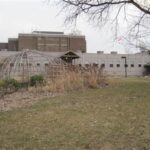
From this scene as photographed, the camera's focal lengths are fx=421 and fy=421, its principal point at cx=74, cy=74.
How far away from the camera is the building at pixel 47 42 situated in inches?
3939

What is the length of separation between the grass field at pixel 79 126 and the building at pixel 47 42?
86354 mm

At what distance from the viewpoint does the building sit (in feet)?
328

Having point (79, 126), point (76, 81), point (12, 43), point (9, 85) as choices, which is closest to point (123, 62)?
point (12, 43)

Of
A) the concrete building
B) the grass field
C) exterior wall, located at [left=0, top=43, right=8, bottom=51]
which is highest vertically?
exterior wall, located at [left=0, top=43, right=8, bottom=51]

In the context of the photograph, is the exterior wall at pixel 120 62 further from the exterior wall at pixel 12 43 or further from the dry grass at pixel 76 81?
the dry grass at pixel 76 81

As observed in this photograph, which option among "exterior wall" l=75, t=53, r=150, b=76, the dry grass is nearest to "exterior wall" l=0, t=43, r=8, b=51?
"exterior wall" l=75, t=53, r=150, b=76

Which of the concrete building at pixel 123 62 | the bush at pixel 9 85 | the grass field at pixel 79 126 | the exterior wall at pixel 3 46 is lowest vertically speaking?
the grass field at pixel 79 126

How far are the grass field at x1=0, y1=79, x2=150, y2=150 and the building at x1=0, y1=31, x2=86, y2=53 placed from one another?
3400 inches

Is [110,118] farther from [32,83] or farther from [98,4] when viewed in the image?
[32,83]

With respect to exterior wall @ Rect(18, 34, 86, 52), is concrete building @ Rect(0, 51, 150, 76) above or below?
below

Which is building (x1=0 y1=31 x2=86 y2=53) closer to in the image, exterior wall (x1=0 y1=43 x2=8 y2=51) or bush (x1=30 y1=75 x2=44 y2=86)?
exterior wall (x1=0 y1=43 x2=8 y2=51)

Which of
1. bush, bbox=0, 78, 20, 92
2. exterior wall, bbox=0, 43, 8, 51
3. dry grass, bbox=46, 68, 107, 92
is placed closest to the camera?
dry grass, bbox=46, 68, 107, 92

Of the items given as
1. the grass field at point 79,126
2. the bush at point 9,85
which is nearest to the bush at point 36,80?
the bush at point 9,85

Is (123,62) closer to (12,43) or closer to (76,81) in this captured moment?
(12,43)
